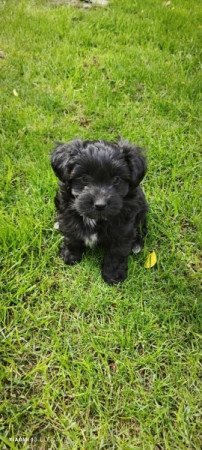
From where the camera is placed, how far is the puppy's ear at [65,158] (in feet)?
8.63

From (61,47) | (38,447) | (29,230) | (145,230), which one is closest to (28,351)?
(38,447)

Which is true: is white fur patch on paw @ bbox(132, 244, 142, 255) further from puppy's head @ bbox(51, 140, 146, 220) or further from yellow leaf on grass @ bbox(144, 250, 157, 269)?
puppy's head @ bbox(51, 140, 146, 220)

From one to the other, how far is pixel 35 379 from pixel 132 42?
15.4 ft

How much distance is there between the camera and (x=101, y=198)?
8.45 ft

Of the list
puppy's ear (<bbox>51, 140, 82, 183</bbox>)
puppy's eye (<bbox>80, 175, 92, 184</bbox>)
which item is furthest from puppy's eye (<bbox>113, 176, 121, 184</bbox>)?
puppy's ear (<bbox>51, 140, 82, 183</bbox>)

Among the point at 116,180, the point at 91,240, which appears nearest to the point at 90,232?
the point at 91,240

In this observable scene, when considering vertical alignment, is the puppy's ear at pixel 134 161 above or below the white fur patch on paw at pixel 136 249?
above

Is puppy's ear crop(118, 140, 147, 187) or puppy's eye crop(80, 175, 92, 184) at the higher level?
puppy's ear crop(118, 140, 147, 187)

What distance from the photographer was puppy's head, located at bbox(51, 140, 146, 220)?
2.59m

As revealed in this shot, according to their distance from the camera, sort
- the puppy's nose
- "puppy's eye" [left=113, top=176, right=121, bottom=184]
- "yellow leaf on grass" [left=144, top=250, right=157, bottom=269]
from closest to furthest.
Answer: the puppy's nose → "puppy's eye" [left=113, top=176, right=121, bottom=184] → "yellow leaf on grass" [left=144, top=250, right=157, bottom=269]

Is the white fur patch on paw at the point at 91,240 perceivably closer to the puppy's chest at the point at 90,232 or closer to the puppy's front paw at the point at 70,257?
the puppy's chest at the point at 90,232

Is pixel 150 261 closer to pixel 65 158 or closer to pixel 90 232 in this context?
pixel 90 232

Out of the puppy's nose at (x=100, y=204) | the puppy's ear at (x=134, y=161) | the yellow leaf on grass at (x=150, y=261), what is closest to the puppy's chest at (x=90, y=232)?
the puppy's nose at (x=100, y=204)

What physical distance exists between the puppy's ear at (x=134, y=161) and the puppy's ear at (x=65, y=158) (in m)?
0.33
